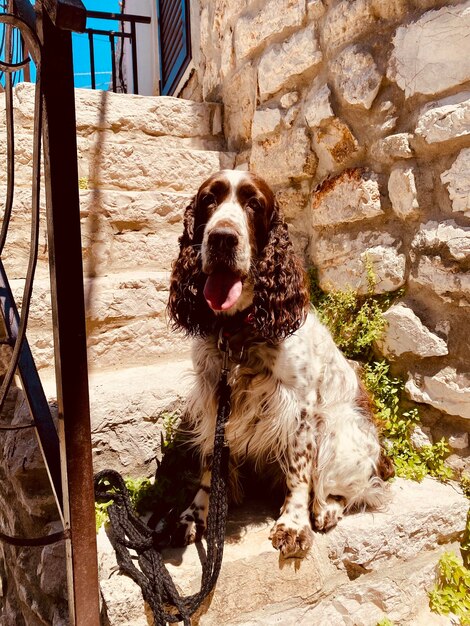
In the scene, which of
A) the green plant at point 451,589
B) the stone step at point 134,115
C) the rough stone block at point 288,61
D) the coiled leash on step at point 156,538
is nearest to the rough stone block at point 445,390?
the green plant at point 451,589

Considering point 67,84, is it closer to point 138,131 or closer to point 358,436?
point 358,436

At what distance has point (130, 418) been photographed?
215 centimetres

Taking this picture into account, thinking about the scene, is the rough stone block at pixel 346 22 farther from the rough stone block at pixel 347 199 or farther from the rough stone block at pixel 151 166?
the rough stone block at pixel 151 166

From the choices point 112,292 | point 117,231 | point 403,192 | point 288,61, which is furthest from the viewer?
point 117,231

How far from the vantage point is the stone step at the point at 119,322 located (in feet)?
8.07

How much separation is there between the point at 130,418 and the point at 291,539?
2.86 feet

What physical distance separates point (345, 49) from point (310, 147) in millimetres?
501

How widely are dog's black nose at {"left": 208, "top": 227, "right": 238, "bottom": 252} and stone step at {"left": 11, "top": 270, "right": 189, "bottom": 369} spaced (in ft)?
3.06

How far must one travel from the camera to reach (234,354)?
186cm

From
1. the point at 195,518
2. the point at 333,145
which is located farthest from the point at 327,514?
the point at 333,145

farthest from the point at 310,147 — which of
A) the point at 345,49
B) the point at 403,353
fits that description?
the point at 403,353

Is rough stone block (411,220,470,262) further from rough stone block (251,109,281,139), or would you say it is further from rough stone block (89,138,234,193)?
rough stone block (89,138,234,193)

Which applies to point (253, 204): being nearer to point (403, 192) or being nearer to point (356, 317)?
point (403, 192)

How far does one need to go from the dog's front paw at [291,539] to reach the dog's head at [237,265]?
0.68 metres
